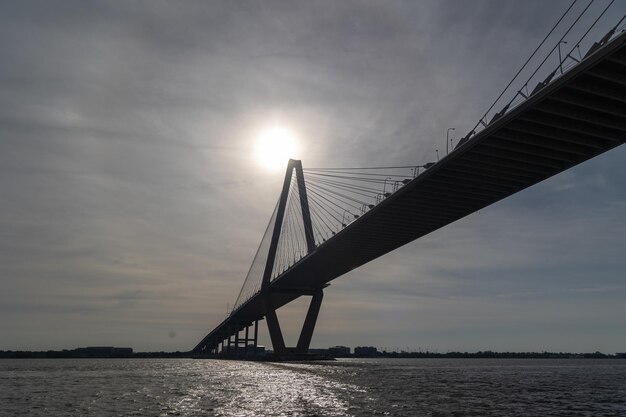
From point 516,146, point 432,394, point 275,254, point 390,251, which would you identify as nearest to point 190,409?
point 432,394

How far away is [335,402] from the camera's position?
26.2 meters

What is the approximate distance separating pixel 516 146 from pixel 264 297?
49.4 m

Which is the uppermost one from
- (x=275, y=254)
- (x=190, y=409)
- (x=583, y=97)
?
(x=275, y=254)

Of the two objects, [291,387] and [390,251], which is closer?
[291,387]

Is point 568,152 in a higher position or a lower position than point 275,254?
lower

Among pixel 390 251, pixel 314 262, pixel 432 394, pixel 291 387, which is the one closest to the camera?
pixel 432 394

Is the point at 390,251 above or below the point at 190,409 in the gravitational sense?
above

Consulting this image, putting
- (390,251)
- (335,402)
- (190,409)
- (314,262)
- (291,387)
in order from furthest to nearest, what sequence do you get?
(314,262), (390,251), (291,387), (335,402), (190,409)

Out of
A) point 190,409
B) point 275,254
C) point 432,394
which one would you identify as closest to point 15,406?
point 190,409

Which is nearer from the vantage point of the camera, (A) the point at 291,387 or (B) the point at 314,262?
(A) the point at 291,387

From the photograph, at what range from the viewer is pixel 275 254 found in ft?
241

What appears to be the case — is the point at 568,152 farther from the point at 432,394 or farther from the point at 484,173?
the point at 432,394

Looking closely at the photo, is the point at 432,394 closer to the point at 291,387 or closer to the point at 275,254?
the point at 291,387

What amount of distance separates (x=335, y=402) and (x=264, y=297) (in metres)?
49.3
